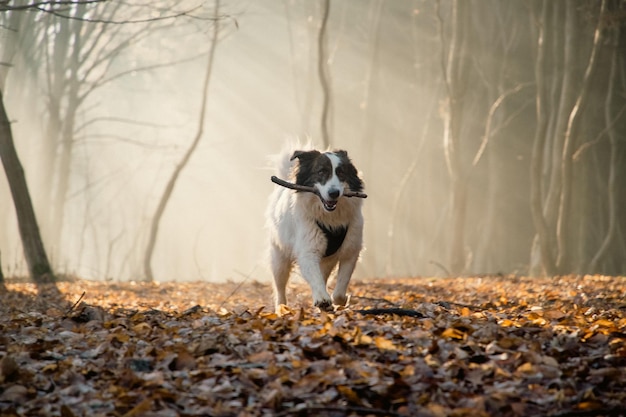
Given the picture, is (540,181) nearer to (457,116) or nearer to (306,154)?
(457,116)

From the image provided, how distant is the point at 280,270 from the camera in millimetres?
9445

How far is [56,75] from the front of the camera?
26.6m

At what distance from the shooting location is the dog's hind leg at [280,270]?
9.41 meters

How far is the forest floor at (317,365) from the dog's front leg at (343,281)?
1423 mm

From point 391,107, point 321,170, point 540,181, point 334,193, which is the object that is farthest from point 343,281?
point 391,107

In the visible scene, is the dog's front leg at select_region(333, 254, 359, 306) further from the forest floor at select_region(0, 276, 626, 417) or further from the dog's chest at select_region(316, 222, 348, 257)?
the forest floor at select_region(0, 276, 626, 417)

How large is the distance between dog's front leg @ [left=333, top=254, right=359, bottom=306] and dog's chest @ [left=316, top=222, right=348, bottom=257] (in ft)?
0.70

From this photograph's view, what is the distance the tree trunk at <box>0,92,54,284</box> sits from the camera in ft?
48.1

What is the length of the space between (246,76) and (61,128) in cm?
2409

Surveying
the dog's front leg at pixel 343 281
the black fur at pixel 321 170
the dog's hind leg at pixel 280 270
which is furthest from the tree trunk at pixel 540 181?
the black fur at pixel 321 170

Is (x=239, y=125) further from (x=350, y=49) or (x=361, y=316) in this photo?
(x=361, y=316)

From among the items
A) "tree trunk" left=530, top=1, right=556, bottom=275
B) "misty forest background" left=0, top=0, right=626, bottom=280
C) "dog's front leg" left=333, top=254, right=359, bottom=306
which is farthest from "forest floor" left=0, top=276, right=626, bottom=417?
"tree trunk" left=530, top=1, right=556, bottom=275

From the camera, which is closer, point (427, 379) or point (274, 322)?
point (427, 379)

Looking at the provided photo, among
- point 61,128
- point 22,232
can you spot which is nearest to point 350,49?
point 61,128
